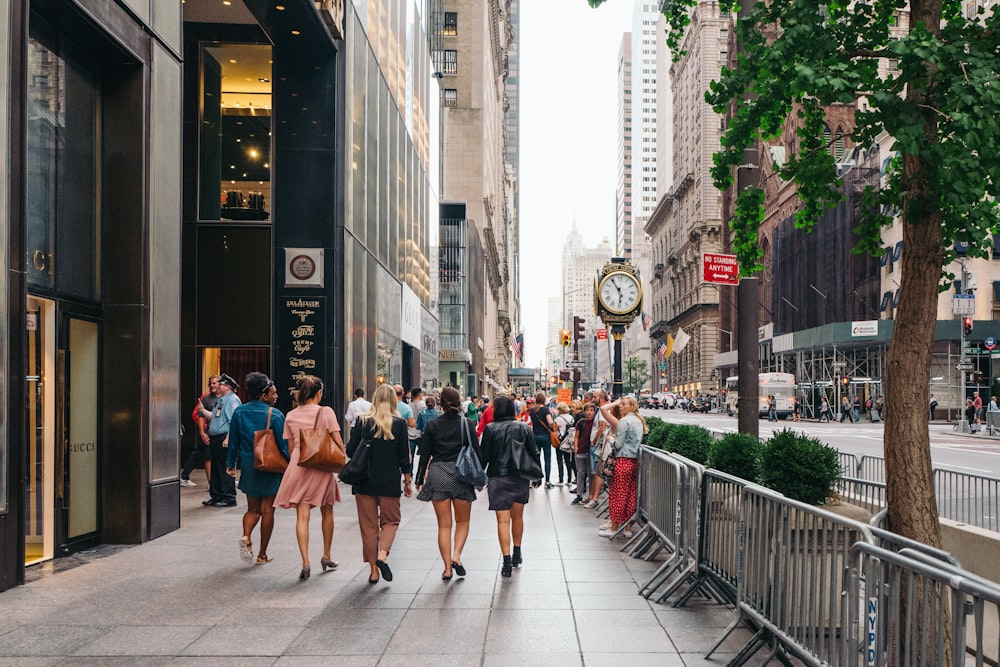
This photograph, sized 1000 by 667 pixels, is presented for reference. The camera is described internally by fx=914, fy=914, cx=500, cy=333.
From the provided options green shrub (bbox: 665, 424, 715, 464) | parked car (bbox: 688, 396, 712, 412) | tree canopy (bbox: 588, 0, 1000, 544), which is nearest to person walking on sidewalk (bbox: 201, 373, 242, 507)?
green shrub (bbox: 665, 424, 715, 464)

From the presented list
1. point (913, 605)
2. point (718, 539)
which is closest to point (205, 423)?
point (718, 539)

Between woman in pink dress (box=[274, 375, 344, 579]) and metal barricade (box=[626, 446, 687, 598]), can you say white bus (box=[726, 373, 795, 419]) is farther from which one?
woman in pink dress (box=[274, 375, 344, 579])

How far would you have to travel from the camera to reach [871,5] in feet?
23.9

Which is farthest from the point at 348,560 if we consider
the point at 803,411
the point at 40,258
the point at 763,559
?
the point at 803,411

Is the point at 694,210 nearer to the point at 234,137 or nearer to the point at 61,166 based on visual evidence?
the point at 234,137

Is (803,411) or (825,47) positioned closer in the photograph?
(825,47)

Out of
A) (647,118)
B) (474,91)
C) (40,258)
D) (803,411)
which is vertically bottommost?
(803,411)

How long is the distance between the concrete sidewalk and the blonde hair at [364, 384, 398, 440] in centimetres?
145

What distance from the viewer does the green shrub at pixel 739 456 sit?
877cm

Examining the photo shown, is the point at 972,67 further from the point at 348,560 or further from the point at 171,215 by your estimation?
the point at 171,215

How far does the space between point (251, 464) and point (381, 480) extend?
1.62 m

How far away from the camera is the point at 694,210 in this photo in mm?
113562

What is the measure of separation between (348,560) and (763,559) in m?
5.26

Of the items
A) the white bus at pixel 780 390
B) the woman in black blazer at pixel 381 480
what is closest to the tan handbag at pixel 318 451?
the woman in black blazer at pixel 381 480
